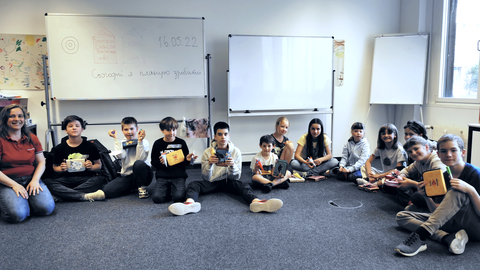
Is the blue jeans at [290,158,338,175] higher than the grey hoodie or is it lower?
lower

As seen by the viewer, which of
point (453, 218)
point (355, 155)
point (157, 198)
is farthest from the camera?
point (355, 155)

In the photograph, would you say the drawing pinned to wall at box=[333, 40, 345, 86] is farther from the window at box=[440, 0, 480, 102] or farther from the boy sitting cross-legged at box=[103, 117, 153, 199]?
the boy sitting cross-legged at box=[103, 117, 153, 199]

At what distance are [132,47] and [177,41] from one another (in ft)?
1.75

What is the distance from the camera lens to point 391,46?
4375 millimetres

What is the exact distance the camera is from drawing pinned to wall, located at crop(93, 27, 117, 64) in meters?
3.79

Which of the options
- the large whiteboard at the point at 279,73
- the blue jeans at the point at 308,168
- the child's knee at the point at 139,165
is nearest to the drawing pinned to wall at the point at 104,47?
the large whiteboard at the point at 279,73

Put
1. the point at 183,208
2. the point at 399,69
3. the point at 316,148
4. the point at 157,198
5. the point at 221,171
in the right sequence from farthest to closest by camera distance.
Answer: the point at 399,69, the point at 316,148, the point at 221,171, the point at 157,198, the point at 183,208

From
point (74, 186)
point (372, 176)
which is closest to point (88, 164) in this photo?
point (74, 186)

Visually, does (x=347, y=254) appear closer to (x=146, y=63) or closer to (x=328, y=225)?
(x=328, y=225)

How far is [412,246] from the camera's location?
182cm

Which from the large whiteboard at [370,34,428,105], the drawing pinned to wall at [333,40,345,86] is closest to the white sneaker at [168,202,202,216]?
the drawing pinned to wall at [333,40,345,86]

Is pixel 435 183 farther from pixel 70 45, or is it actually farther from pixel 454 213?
pixel 70 45

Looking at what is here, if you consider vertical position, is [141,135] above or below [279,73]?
below

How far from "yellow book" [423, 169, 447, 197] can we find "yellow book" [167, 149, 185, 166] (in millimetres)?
1906
